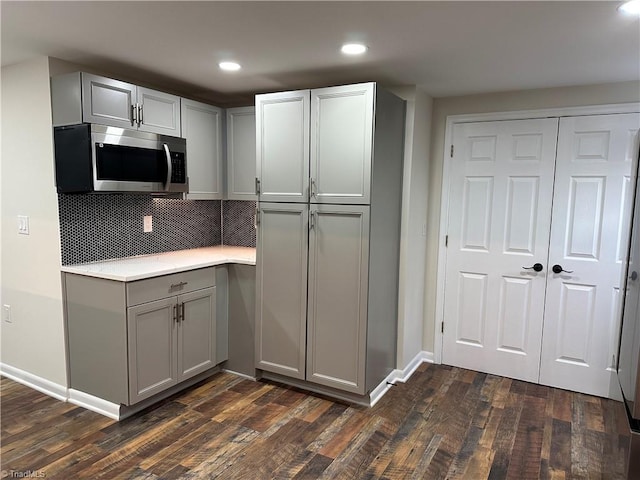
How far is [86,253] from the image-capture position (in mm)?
3055

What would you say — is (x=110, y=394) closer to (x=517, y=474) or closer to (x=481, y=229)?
(x=517, y=474)

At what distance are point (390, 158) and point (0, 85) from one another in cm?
273

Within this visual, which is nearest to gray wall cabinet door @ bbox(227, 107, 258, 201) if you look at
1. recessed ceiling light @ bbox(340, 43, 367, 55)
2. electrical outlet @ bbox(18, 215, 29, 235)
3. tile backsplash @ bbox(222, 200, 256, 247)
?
tile backsplash @ bbox(222, 200, 256, 247)

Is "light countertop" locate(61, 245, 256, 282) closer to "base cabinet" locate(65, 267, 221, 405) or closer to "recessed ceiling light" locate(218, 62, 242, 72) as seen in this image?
"base cabinet" locate(65, 267, 221, 405)

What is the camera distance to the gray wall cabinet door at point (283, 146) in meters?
3.00

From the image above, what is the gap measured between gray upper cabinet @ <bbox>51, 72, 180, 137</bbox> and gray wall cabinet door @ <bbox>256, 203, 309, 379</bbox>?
1.00 meters

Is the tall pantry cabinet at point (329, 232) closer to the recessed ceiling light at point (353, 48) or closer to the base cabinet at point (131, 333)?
the recessed ceiling light at point (353, 48)

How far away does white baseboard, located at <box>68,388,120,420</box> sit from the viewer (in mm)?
2775

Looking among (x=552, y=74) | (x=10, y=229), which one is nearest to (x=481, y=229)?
(x=552, y=74)

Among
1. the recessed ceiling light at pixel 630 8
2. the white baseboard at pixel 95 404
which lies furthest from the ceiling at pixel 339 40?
the white baseboard at pixel 95 404

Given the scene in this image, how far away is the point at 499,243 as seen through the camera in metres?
3.50

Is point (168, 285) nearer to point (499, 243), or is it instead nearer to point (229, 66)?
point (229, 66)

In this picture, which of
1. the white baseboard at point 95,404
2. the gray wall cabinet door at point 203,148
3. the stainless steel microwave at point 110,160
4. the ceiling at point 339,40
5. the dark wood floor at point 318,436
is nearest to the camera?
the ceiling at point 339,40

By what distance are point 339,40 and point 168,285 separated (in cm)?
185
